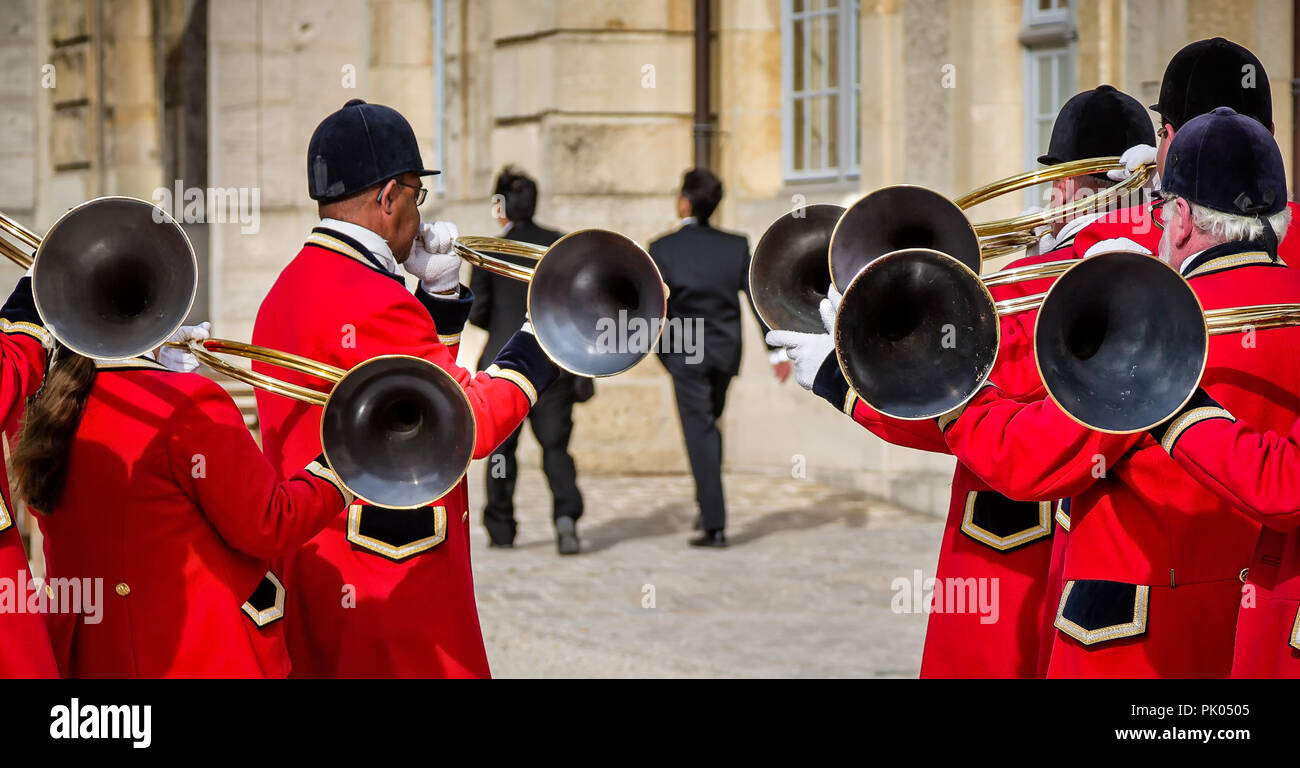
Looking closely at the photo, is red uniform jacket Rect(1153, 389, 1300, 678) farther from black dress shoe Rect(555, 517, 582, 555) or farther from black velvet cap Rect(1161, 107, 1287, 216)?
black dress shoe Rect(555, 517, 582, 555)

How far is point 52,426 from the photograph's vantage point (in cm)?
349

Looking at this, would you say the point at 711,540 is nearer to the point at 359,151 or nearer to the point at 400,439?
the point at 359,151

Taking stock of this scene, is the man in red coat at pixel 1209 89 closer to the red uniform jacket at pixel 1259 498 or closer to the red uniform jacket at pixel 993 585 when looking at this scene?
the red uniform jacket at pixel 993 585

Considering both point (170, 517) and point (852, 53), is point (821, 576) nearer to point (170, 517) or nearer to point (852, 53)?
point (852, 53)

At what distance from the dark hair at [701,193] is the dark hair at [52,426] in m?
6.88

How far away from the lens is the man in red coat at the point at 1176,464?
3.57m

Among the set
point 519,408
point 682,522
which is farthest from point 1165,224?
point 682,522

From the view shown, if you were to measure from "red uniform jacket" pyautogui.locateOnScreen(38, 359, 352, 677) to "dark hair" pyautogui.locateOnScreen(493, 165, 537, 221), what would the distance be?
625 centimetres

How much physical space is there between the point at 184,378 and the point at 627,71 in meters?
9.67

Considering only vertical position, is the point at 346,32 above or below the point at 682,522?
above

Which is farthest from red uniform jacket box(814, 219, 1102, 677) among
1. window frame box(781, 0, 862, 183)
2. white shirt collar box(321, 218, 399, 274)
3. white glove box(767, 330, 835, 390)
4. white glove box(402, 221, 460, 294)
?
window frame box(781, 0, 862, 183)

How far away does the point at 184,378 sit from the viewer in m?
3.62

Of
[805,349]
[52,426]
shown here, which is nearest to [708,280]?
[805,349]
